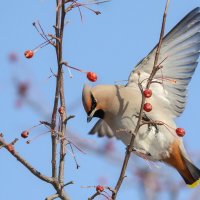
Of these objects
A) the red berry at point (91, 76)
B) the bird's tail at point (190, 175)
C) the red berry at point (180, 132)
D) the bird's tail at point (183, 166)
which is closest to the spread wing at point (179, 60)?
the bird's tail at point (183, 166)

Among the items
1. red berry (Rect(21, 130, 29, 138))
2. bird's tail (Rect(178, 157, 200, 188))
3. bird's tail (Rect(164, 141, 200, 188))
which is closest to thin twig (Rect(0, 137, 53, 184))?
red berry (Rect(21, 130, 29, 138))

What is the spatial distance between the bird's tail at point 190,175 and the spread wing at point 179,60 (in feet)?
1.63

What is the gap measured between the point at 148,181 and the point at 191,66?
185cm

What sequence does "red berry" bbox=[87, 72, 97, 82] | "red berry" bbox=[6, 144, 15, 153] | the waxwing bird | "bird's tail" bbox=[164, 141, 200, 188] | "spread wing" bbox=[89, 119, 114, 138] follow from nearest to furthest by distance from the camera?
"red berry" bbox=[6, 144, 15, 153] < "red berry" bbox=[87, 72, 97, 82] < the waxwing bird < "bird's tail" bbox=[164, 141, 200, 188] < "spread wing" bbox=[89, 119, 114, 138]

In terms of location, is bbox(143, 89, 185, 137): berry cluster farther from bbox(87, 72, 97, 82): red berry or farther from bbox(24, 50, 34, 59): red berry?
bbox(24, 50, 34, 59): red berry

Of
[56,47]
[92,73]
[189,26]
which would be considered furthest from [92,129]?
[56,47]

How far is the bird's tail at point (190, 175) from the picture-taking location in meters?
4.82

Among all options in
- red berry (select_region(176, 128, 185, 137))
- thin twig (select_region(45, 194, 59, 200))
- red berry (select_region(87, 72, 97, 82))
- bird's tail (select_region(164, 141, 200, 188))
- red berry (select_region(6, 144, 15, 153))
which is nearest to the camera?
red berry (select_region(6, 144, 15, 153))

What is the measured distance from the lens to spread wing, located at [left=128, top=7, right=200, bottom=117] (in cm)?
471

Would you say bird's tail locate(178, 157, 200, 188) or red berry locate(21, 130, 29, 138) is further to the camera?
bird's tail locate(178, 157, 200, 188)

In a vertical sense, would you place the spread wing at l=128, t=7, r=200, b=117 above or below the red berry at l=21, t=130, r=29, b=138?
below

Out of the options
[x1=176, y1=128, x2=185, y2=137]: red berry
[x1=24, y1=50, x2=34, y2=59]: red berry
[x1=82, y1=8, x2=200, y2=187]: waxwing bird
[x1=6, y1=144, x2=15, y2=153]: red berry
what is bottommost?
[x1=82, y1=8, x2=200, y2=187]: waxwing bird

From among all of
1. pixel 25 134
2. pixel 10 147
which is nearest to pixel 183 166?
pixel 25 134

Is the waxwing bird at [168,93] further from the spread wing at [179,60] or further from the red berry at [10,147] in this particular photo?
the red berry at [10,147]
